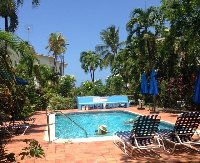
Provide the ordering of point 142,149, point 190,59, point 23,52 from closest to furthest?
1. point 23,52
2. point 142,149
3. point 190,59

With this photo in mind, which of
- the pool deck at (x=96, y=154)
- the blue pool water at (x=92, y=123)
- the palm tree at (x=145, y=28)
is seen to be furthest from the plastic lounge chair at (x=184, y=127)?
the palm tree at (x=145, y=28)

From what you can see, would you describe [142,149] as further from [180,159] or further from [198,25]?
[198,25]

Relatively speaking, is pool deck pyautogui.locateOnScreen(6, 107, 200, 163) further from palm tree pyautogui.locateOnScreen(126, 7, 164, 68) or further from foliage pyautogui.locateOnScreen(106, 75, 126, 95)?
foliage pyautogui.locateOnScreen(106, 75, 126, 95)

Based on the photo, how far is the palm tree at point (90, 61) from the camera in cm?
5312

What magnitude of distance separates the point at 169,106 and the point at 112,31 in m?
26.8

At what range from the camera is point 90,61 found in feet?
176

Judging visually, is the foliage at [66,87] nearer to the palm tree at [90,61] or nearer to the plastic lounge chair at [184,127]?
the palm tree at [90,61]

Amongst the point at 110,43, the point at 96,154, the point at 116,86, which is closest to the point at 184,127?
the point at 96,154

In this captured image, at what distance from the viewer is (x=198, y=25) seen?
13.3 metres

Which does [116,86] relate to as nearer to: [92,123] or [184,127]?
[92,123]

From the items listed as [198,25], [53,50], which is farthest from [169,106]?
[53,50]

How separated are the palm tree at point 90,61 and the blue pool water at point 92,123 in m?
27.4

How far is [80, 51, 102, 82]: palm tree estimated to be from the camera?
53.1 m

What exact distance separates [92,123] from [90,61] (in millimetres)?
33583
